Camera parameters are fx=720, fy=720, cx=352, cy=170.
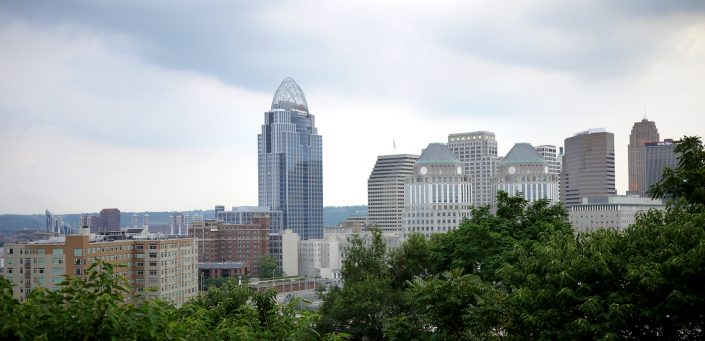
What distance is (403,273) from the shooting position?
35312mm

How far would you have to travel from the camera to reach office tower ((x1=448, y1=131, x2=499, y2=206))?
604 ft

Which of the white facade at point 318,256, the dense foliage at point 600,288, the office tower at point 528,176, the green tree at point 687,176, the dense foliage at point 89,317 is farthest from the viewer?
the white facade at point 318,256

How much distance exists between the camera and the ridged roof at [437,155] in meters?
127

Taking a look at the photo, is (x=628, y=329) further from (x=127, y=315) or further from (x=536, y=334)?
(x=127, y=315)

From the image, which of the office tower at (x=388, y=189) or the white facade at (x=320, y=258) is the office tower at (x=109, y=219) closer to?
the white facade at (x=320, y=258)

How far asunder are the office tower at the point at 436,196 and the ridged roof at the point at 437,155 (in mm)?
176

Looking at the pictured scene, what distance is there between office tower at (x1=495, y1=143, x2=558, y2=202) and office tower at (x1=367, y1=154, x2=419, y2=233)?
5438 centimetres

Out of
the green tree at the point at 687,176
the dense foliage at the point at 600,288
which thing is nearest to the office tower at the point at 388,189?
the dense foliage at the point at 600,288

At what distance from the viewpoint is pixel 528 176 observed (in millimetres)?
135500

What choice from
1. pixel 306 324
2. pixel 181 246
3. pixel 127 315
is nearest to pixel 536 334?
pixel 306 324

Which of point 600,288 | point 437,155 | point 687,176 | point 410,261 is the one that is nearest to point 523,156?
point 437,155

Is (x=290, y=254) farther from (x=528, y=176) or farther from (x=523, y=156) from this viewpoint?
(x=523, y=156)

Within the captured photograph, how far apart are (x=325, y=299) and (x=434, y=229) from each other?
92.7 m

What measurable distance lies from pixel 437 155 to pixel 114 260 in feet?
236
